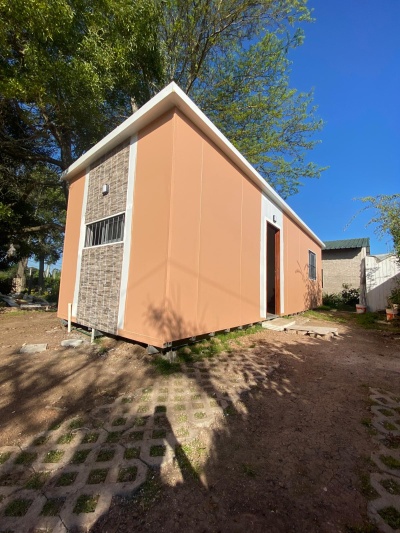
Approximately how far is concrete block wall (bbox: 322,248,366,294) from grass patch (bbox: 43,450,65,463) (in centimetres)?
1677

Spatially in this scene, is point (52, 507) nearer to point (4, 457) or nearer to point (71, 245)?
point (4, 457)

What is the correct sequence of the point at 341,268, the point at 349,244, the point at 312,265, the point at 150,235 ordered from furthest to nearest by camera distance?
the point at 349,244 < the point at 341,268 < the point at 312,265 < the point at 150,235

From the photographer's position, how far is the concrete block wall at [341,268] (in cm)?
1534

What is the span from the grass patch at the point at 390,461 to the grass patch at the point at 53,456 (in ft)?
7.98

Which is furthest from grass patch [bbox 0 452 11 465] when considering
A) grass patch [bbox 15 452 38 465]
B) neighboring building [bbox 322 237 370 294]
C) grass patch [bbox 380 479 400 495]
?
neighboring building [bbox 322 237 370 294]

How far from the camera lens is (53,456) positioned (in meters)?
1.89

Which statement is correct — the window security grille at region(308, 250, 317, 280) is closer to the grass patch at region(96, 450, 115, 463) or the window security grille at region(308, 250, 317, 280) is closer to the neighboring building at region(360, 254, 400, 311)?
the neighboring building at region(360, 254, 400, 311)

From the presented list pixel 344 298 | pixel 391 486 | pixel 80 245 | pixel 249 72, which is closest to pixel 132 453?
pixel 391 486

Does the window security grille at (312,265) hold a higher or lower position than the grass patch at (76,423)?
higher

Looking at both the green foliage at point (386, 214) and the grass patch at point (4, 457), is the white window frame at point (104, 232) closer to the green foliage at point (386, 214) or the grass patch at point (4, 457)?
the grass patch at point (4, 457)

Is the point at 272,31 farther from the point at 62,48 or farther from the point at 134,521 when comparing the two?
the point at 134,521

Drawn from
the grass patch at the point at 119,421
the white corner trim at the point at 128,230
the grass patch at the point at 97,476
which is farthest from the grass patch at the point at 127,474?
the white corner trim at the point at 128,230

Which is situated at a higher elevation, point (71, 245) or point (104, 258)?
point (71, 245)

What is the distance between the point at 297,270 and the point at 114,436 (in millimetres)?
8562
